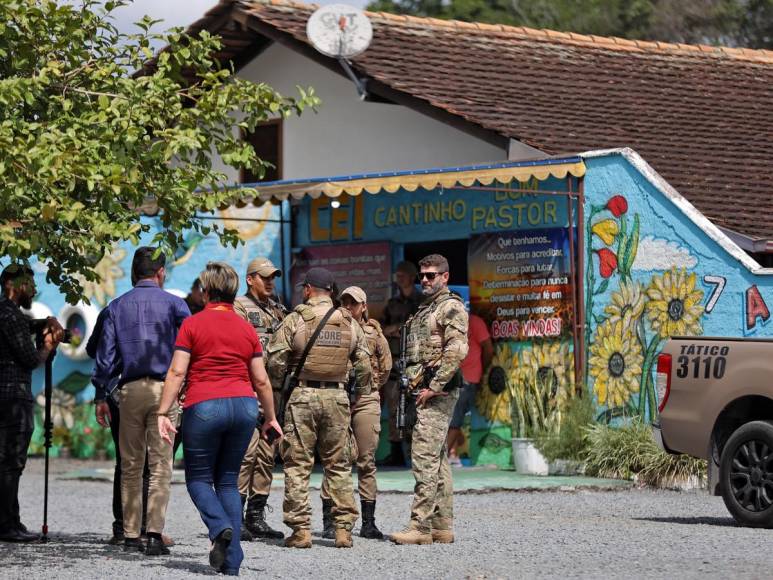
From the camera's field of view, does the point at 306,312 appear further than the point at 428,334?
No

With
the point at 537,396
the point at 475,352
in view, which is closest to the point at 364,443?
the point at 537,396

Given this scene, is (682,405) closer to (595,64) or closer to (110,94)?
(110,94)

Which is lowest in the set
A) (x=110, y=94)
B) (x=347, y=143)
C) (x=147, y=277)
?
(x=147, y=277)

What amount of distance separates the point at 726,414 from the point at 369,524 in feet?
9.25

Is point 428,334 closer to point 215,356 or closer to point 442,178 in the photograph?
point 215,356

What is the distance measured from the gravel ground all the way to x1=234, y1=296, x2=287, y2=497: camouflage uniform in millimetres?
468

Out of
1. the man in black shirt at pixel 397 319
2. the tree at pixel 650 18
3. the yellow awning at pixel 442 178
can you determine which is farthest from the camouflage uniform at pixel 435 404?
the tree at pixel 650 18

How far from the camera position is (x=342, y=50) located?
1884 centimetres

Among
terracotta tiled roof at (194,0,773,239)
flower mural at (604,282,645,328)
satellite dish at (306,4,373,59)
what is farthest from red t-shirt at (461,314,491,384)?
satellite dish at (306,4,373,59)

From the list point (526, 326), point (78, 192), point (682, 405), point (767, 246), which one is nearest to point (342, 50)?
point (526, 326)

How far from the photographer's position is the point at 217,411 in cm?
924

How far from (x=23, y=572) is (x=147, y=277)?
208cm

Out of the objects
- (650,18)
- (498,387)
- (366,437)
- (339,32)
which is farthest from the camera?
(650,18)

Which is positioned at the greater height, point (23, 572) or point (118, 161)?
point (118, 161)
